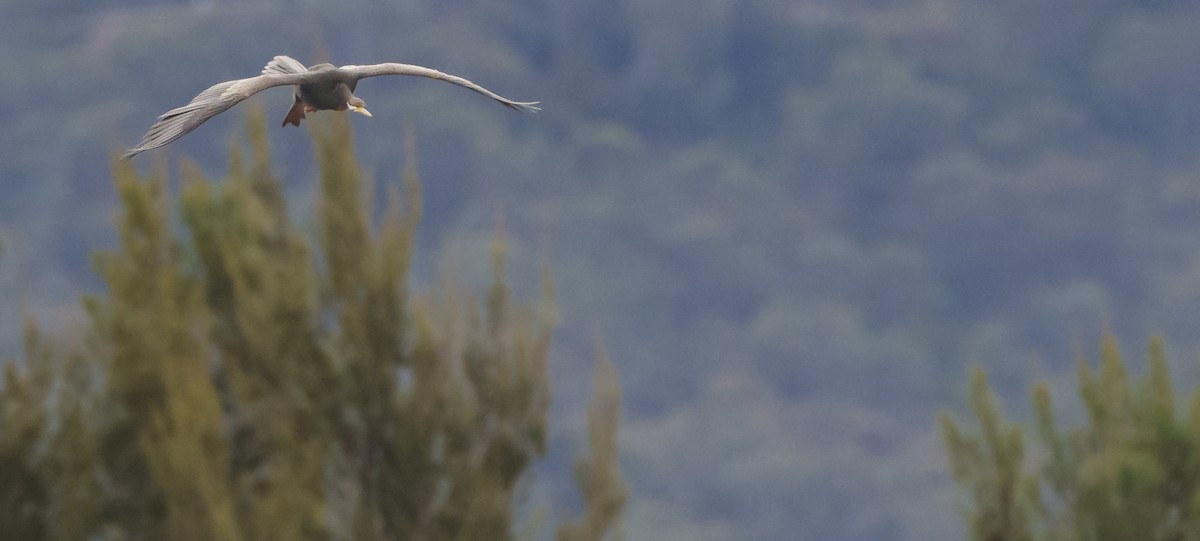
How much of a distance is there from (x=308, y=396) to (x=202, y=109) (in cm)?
836

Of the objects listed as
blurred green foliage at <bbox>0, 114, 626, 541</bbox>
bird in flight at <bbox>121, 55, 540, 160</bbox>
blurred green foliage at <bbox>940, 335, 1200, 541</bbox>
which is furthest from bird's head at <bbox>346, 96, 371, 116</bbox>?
blurred green foliage at <bbox>940, 335, 1200, 541</bbox>

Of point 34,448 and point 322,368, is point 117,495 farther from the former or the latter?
point 322,368

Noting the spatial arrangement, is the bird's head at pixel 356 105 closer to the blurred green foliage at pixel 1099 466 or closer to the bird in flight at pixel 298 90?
the bird in flight at pixel 298 90

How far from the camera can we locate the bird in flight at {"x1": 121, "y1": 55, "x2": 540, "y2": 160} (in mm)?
8234

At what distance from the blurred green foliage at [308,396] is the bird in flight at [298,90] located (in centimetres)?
596

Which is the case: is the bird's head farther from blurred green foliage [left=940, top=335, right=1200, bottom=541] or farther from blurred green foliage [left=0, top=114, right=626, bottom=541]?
blurred green foliage [left=940, top=335, right=1200, bottom=541]

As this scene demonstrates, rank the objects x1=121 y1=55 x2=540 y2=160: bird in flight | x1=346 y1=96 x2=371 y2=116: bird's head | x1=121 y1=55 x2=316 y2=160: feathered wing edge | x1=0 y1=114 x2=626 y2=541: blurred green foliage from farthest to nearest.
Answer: x1=0 y1=114 x2=626 y2=541: blurred green foliage → x1=346 y1=96 x2=371 y2=116: bird's head → x1=121 y1=55 x2=540 y2=160: bird in flight → x1=121 y1=55 x2=316 y2=160: feathered wing edge

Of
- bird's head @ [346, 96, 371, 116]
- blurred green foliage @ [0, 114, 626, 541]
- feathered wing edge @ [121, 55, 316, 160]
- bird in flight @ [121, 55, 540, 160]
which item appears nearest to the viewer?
feathered wing edge @ [121, 55, 316, 160]

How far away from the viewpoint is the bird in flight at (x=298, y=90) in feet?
27.0

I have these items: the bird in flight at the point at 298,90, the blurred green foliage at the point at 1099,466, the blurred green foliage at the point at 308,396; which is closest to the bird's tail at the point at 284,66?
the bird in flight at the point at 298,90

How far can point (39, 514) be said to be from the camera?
651 inches

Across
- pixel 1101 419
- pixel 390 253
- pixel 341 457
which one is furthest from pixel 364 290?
pixel 1101 419

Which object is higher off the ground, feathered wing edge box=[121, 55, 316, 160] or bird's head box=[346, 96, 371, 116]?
bird's head box=[346, 96, 371, 116]

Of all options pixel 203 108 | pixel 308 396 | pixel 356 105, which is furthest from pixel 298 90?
pixel 308 396
